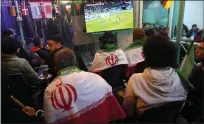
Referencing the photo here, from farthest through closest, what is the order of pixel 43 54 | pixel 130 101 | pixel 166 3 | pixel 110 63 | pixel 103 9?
pixel 166 3
pixel 103 9
pixel 43 54
pixel 110 63
pixel 130 101

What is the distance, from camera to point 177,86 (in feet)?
4.58

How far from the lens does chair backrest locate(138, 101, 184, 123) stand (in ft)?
4.07

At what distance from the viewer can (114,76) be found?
7.65 ft

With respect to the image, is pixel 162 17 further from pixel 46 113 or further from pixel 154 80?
pixel 46 113

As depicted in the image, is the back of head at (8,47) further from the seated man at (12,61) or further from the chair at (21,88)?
the chair at (21,88)

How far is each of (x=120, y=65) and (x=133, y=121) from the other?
3.12 feet

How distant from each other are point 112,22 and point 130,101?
3.20 meters

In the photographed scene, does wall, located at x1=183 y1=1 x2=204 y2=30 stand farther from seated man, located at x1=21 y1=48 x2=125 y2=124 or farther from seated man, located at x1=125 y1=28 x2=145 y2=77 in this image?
seated man, located at x1=21 y1=48 x2=125 y2=124

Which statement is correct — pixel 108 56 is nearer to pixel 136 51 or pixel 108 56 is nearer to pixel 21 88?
pixel 136 51

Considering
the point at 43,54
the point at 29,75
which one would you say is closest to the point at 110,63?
the point at 29,75

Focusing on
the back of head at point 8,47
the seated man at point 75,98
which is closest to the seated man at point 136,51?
the seated man at point 75,98

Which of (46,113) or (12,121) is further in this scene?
(12,121)

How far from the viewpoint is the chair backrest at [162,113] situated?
1.24 meters

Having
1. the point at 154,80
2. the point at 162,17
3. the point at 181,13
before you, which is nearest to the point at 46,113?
the point at 154,80
